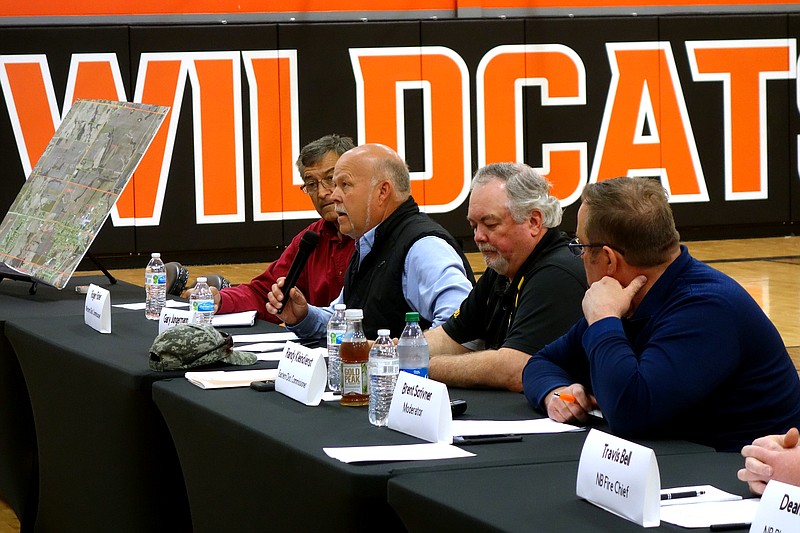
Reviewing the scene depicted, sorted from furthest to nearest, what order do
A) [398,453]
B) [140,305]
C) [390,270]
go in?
[140,305] → [390,270] → [398,453]

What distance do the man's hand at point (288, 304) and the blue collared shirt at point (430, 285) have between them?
41 mm

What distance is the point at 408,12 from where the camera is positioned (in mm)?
11656

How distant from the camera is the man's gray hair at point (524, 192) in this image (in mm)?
3506

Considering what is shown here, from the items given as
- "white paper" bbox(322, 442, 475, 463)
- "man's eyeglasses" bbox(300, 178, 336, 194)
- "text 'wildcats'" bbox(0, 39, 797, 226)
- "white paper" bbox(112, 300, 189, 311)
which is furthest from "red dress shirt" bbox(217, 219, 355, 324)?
"text 'wildcats'" bbox(0, 39, 797, 226)

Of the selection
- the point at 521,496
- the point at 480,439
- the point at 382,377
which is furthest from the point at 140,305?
the point at 521,496

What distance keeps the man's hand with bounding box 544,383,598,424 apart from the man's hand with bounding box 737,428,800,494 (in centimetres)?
64

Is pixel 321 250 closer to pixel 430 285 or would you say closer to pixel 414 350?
pixel 430 285

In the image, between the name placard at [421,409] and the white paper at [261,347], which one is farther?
the white paper at [261,347]

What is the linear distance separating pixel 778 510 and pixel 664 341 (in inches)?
34.5

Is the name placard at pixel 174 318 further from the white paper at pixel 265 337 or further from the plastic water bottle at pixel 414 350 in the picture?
the plastic water bottle at pixel 414 350

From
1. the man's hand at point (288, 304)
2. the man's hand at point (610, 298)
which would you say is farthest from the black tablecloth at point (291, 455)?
the man's hand at point (288, 304)

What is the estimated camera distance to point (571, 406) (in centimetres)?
273

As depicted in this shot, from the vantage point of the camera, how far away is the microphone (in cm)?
362

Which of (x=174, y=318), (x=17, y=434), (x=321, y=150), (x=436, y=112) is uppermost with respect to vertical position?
(x=436, y=112)
